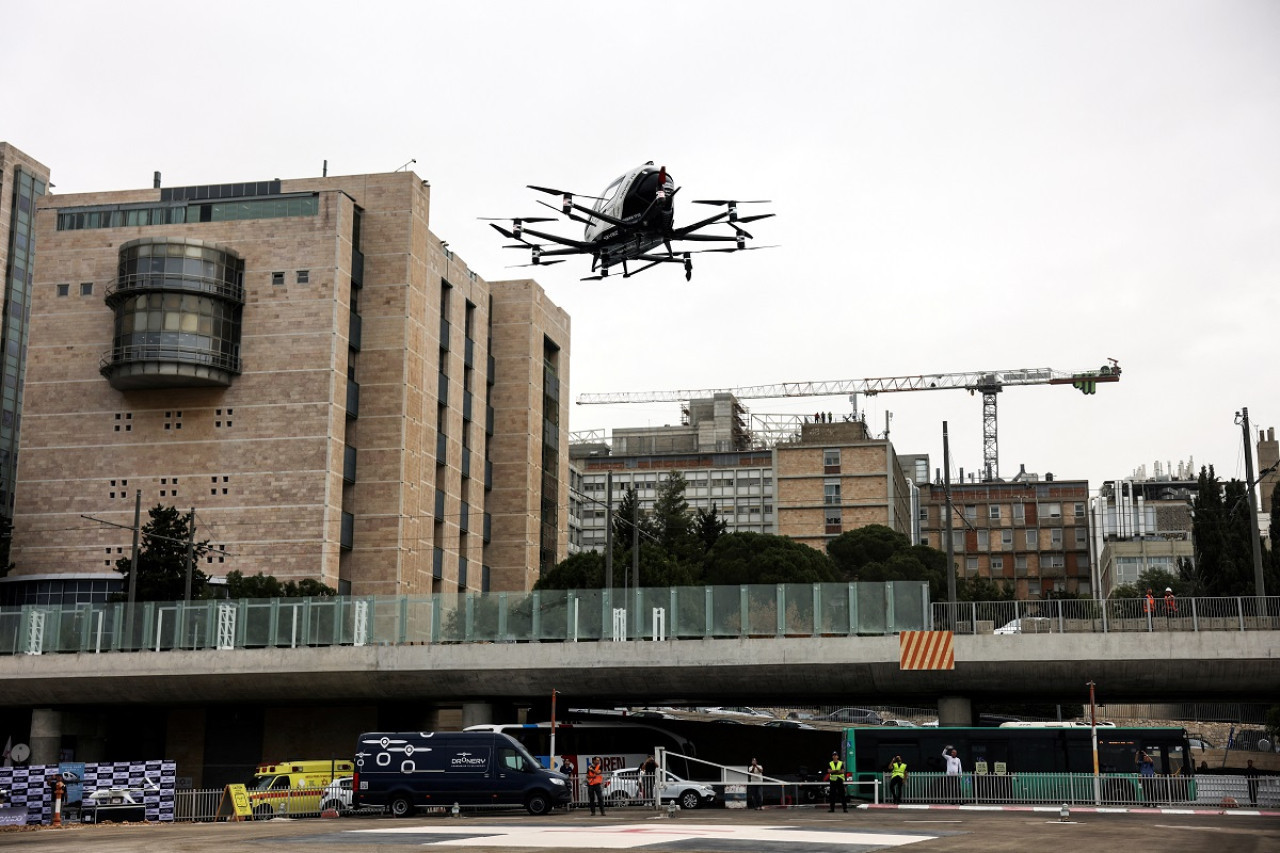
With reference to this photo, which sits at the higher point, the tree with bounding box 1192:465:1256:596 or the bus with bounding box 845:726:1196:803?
the tree with bounding box 1192:465:1256:596

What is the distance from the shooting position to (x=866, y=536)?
5133 inches

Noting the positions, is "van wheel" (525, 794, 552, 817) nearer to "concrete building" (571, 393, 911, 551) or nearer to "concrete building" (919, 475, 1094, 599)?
"concrete building" (571, 393, 911, 551)

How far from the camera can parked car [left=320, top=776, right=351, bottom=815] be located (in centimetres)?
4575

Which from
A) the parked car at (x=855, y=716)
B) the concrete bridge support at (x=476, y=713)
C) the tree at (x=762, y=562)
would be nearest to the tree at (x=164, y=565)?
the concrete bridge support at (x=476, y=713)

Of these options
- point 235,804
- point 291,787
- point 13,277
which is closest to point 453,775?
point 235,804

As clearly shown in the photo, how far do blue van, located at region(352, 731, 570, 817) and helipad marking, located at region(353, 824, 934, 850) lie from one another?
701 centimetres

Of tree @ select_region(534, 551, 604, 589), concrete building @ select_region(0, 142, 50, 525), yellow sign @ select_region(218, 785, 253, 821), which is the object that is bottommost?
yellow sign @ select_region(218, 785, 253, 821)

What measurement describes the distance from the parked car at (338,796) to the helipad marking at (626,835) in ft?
34.2

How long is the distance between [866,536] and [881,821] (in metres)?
94.3

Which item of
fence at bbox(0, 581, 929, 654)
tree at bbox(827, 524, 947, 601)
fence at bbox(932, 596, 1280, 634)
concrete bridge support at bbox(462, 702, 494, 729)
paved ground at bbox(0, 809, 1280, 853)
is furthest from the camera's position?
tree at bbox(827, 524, 947, 601)

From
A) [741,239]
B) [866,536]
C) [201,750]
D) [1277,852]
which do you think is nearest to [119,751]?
[201,750]

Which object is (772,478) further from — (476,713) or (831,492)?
(476,713)

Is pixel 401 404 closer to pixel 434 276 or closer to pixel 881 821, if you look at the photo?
pixel 434 276

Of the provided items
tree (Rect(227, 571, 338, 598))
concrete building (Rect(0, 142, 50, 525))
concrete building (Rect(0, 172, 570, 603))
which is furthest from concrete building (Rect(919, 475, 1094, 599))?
tree (Rect(227, 571, 338, 598))
